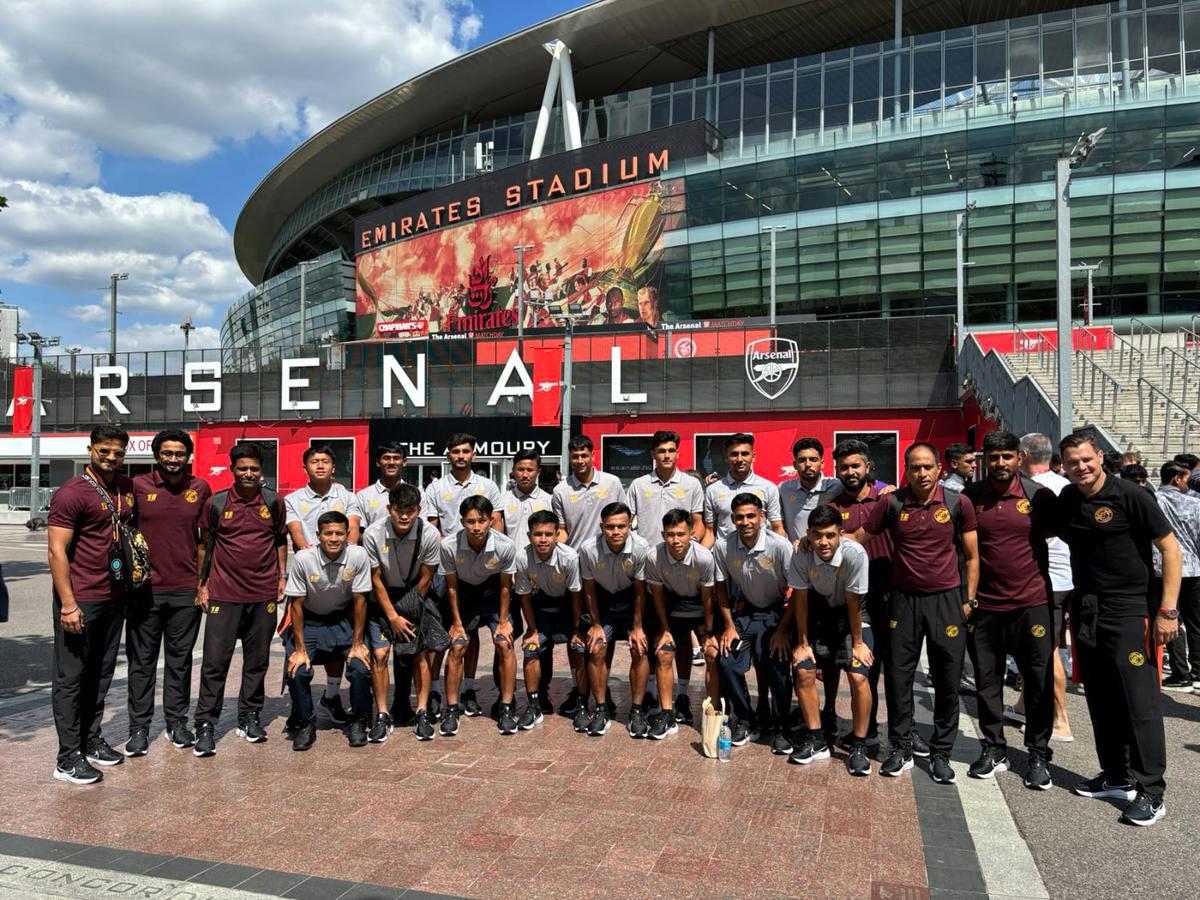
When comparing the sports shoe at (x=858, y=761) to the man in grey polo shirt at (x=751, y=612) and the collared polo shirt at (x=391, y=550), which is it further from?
the collared polo shirt at (x=391, y=550)

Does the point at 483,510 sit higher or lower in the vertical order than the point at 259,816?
higher

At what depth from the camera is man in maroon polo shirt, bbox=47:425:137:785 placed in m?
5.09

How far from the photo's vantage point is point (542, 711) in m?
6.57

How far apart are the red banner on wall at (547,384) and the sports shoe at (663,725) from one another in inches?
730

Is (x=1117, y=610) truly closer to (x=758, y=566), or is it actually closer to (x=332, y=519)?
(x=758, y=566)

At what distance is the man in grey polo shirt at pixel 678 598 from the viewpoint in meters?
5.82

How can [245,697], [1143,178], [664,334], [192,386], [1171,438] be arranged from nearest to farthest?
[245,697] → [1171,438] → [664,334] → [1143,178] → [192,386]

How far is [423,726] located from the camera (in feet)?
19.4

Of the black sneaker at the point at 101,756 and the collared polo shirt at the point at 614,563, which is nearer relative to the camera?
the black sneaker at the point at 101,756

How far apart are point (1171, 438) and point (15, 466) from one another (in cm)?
4190

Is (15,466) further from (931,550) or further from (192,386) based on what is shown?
(931,550)

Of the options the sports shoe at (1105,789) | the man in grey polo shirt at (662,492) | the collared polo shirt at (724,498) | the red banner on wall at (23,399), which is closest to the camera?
the sports shoe at (1105,789)

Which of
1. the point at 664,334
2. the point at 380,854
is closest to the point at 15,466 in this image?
the point at 664,334

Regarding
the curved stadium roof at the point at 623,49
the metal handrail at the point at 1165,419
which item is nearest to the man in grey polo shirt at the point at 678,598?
the metal handrail at the point at 1165,419
